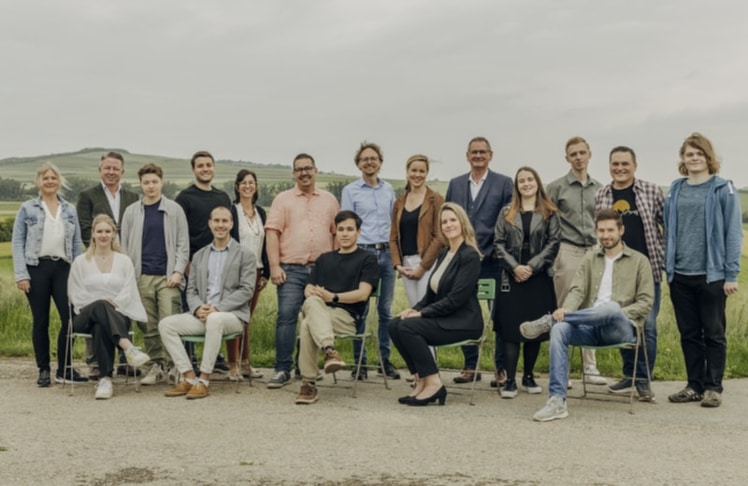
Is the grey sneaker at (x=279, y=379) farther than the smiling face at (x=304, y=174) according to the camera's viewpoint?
No

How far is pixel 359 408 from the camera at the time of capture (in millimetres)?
6738

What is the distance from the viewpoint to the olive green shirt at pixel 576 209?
7707 mm

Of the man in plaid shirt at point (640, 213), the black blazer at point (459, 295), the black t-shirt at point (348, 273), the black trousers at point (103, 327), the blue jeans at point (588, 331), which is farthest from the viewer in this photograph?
the black t-shirt at point (348, 273)

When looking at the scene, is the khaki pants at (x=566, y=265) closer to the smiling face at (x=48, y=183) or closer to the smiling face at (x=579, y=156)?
the smiling face at (x=579, y=156)

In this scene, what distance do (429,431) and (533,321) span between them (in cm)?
161

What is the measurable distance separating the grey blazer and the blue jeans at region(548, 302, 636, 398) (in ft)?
8.68

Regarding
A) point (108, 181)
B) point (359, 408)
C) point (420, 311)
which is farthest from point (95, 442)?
point (108, 181)

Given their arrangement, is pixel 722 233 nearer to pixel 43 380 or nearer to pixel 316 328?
pixel 316 328

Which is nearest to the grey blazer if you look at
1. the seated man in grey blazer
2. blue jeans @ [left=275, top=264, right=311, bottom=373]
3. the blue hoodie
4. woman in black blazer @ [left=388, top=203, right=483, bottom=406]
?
the seated man in grey blazer

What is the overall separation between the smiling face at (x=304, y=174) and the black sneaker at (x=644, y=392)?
3.25m

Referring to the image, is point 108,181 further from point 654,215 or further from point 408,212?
point 654,215

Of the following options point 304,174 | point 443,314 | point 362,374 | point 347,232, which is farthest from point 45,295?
point 443,314

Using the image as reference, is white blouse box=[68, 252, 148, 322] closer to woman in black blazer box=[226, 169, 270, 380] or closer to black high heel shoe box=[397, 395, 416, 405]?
woman in black blazer box=[226, 169, 270, 380]

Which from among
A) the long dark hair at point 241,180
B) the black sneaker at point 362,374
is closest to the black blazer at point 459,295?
the black sneaker at point 362,374
